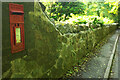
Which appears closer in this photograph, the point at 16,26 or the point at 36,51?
Answer: the point at 16,26

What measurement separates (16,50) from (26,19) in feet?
1.84

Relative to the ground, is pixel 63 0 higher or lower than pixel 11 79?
higher

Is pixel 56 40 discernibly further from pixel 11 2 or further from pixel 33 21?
pixel 11 2

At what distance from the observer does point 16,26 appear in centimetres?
174

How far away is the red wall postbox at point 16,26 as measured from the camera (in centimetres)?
167

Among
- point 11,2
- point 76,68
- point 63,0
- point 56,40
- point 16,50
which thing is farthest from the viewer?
point 63,0

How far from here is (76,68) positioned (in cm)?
392

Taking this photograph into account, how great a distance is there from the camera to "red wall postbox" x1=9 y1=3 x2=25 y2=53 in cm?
167

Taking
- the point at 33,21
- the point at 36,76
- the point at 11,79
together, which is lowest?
the point at 36,76

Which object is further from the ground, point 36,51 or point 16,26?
point 16,26

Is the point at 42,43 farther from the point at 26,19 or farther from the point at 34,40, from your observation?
the point at 26,19

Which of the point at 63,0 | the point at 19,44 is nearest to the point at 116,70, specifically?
the point at 19,44

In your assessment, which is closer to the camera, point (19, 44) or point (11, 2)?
point (11, 2)

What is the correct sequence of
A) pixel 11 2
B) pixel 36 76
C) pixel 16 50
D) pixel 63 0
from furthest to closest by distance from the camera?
pixel 63 0
pixel 36 76
pixel 16 50
pixel 11 2
